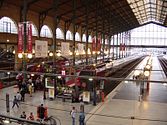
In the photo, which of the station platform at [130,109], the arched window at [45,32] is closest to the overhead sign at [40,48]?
the station platform at [130,109]

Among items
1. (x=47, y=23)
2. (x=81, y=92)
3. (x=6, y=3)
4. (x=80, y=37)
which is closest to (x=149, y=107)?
(x=81, y=92)

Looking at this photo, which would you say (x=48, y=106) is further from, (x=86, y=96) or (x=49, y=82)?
(x=49, y=82)

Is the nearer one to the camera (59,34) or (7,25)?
(7,25)

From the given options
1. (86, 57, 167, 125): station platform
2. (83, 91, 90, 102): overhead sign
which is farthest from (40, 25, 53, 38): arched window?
(83, 91, 90, 102): overhead sign

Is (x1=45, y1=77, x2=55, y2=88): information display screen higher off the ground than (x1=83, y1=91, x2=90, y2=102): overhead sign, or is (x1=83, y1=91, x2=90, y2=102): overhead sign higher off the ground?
(x1=45, y1=77, x2=55, y2=88): information display screen

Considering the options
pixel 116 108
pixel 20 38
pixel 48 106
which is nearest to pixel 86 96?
pixel 116 108

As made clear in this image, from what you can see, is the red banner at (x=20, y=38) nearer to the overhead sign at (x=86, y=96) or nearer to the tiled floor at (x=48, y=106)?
the tiled floor at (x=48, y=106)

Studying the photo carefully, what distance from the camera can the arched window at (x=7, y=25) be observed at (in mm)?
22477

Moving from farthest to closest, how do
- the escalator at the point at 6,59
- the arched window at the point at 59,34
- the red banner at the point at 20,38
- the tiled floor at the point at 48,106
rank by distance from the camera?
the arched window at the point at 59,34 → the escalator at the point at 6,59 → the red banner at the point at 20,38 → the tiled floor at the point at 48,106

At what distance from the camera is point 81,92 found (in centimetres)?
1845

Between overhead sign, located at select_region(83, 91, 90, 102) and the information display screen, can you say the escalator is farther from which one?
overhead sign, located at select_region(83, 91, 90, 102)

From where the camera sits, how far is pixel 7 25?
23.1 metres

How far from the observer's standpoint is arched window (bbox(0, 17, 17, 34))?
22.5m

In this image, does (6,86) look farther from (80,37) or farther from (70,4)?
(80,37)
